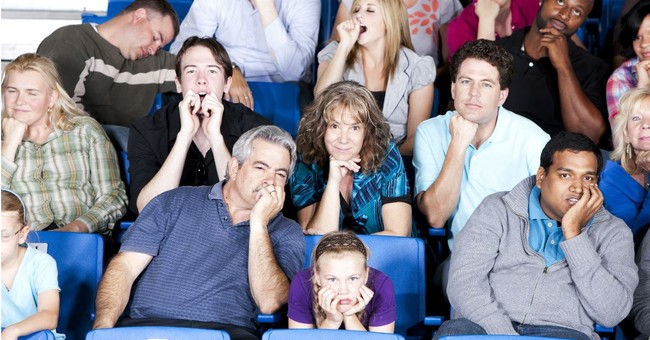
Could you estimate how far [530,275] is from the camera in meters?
3.02

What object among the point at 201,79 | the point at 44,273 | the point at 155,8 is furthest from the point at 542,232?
the point at 155,8

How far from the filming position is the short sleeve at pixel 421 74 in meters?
4.18

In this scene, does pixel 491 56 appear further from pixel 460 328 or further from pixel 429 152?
pixel 460 328

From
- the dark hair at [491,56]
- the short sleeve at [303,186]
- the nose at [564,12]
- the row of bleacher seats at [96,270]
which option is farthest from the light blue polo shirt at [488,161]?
the nose at [564,12]

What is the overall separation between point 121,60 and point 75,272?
4.94ft

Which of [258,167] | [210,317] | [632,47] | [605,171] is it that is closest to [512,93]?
[632,47]

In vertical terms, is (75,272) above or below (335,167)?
below

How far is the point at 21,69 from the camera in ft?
12.3

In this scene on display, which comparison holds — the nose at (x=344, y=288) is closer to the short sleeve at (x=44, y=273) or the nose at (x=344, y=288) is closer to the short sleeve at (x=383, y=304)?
the short sleeve at (x=383, y=304)

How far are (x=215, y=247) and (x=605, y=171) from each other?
1396 mm

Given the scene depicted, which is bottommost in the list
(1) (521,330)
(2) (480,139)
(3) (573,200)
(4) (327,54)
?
(1) (521,330)

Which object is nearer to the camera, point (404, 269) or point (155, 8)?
point (404, 269)

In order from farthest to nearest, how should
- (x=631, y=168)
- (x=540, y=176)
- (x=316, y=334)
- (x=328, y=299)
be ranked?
1. (x=631, y=168)
2. (x=540, y=176)
3. (x=328, y=299)
4. (x=316, y=334)

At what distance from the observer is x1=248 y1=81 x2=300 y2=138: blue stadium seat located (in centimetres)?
433
